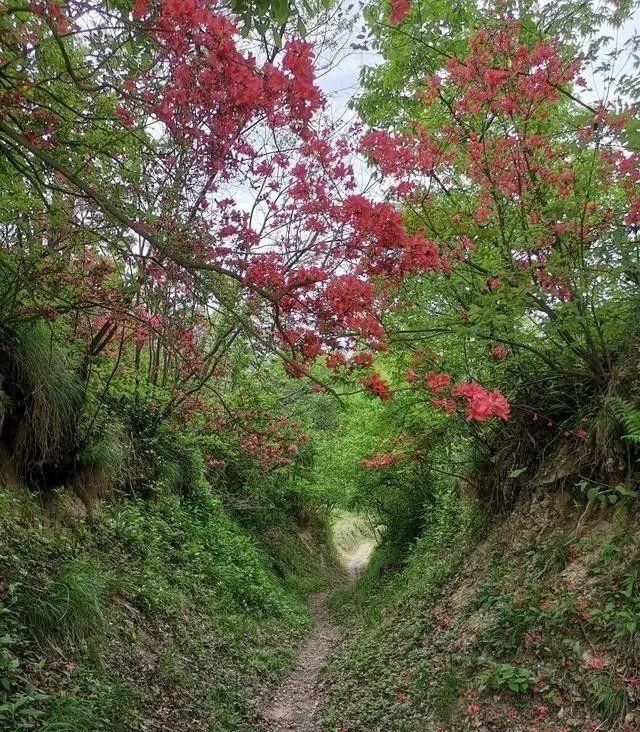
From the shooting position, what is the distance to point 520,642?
475 cm

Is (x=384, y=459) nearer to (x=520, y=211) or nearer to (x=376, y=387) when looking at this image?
(x=520, y=211)

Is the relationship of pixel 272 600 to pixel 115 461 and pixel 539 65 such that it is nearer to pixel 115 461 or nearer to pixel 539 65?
pixel 115 461

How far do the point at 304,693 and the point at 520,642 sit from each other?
Answer: 13.5ft

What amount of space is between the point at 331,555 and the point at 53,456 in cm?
1707

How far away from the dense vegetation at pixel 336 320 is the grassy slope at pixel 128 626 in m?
0.04

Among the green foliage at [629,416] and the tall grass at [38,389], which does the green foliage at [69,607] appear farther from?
the green foliage at [629,416]

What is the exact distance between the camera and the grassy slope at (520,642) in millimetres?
3916

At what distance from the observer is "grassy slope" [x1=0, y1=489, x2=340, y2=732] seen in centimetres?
392

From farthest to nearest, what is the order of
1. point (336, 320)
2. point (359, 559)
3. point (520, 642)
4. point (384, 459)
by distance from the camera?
point (359, 559) → point (384, 459) → point (520, 642) → point (336, 320)

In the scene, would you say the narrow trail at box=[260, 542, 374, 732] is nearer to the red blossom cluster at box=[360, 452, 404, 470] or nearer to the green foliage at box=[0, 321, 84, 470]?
the red blossom cluster at box=[360, 452, 404, 470]

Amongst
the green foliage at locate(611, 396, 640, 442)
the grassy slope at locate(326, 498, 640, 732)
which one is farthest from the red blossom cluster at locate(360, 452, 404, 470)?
the green foliage at locate(611, 396, 640, 442)

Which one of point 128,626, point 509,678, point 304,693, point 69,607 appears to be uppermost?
point 69,607

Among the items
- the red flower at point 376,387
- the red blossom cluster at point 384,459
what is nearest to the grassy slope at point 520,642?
the red flower at point 376,387

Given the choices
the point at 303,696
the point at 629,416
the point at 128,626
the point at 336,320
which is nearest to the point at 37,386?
the point at 128,626
